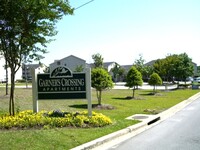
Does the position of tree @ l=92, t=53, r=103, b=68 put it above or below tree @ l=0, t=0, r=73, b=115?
above

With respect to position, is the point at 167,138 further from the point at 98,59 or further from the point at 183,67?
the point at 98,59

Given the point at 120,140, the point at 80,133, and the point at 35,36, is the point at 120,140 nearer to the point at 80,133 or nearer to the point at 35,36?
the point at 80,133

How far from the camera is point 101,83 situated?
17.7m

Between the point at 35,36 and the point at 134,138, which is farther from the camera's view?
the point at 35,36

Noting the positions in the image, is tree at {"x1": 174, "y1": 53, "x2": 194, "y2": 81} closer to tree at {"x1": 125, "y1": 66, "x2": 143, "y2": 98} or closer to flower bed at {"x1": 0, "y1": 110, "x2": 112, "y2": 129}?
tree at {"x1": 125, "y1": 66, "x2": 143, "y2": 98}

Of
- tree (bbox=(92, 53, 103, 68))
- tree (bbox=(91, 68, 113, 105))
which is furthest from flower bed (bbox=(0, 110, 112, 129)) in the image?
tree (bbox=(92, 53, 103, 68))

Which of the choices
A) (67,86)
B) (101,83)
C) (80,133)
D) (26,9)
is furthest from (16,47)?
(101,83)

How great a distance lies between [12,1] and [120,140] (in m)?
5.70

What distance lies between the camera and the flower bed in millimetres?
9445

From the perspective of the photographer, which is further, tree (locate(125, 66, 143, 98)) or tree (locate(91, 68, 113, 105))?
tree (locate(125, 66, 143, 98))

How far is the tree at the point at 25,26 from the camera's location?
391 inches

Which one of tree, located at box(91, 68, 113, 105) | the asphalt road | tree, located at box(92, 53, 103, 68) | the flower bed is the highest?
tree, located at box(92, 53, 103, 68)

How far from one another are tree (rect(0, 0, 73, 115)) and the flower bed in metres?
0.97

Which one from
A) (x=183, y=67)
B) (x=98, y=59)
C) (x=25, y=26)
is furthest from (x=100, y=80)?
(x=98, y=59)
